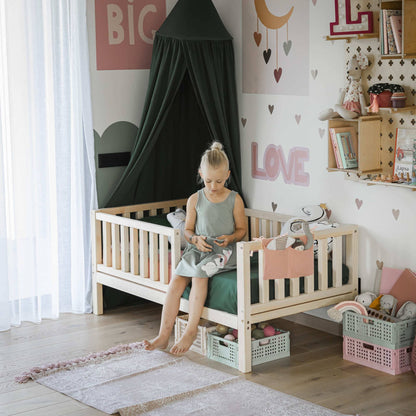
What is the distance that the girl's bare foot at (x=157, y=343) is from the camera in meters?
3.71

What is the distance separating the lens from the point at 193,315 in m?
3.67

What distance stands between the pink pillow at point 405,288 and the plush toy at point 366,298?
0.37 ft

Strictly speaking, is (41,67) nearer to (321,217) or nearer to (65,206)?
(65,206)

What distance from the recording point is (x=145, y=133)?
14.6ft

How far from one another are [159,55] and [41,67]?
677 mm

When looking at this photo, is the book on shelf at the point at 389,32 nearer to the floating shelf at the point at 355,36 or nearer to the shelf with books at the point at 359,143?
the floating shelf at the point at 355,36

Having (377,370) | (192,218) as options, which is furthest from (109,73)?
(377,370)

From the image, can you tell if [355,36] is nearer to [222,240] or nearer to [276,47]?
[276,47]

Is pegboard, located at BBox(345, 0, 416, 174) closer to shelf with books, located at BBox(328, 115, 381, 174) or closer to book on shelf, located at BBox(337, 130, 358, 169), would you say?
shelf with books, located at BBox(328, 115, 381, 174)

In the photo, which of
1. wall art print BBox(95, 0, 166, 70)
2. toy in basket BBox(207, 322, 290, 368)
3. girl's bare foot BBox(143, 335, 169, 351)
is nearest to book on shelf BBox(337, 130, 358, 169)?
toy in basket BBox(207, 322, 290, 368)

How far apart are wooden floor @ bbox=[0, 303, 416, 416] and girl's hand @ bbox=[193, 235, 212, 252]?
0.51m

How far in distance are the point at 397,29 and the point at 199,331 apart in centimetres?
167

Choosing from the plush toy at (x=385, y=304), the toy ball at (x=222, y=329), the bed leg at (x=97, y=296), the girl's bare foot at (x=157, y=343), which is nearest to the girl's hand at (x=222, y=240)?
the toy ball at (x=222, y=329)

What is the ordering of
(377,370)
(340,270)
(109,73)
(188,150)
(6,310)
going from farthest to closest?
(188,150) → (109,73) → (6,310) → (340,270) → (377,370)
